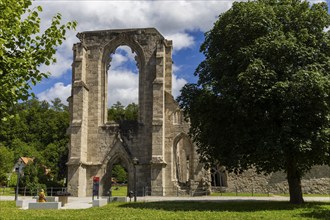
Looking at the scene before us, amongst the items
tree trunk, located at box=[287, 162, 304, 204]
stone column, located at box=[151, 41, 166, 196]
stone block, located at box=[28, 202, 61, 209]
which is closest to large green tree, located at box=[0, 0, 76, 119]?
stone block, located at box=[28, 202, 61, 209]

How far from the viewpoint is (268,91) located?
1530cm

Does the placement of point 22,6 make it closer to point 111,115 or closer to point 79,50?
point 79,50

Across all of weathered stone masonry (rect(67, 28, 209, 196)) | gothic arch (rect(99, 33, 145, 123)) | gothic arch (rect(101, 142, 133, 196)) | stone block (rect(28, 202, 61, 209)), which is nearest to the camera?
stone block (rect(28, 202, 61, 209))

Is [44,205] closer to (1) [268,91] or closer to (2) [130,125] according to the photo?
(1) [268,91]

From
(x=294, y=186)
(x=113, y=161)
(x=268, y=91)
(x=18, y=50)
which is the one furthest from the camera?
(x=113, y=161)

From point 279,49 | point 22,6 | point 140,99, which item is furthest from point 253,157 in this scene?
point 140,99

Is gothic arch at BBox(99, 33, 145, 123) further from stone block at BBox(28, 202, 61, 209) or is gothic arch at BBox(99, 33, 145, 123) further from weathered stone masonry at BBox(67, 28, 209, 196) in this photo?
stone block at BBox(28, 202, 61, 209)

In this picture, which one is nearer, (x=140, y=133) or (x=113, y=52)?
(x=140, y=133)

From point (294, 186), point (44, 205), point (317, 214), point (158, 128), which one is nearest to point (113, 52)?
point (158, 128)

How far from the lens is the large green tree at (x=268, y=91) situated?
15.4 metres

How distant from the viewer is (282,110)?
1579 centimetres

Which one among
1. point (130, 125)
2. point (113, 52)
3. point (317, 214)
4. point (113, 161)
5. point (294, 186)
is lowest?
point (317, 214)

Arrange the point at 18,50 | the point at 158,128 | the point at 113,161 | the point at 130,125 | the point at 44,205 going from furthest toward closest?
1. the point at 130,125
2. the point at 113,161
3. the point at 158,128
4. the point at 44,205
5. the point at 18,50

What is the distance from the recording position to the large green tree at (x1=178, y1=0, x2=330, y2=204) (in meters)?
15.4
